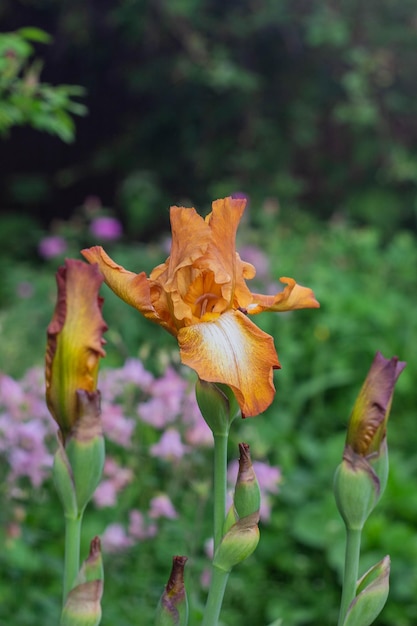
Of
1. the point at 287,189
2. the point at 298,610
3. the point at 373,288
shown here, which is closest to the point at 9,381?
the point at 298,610

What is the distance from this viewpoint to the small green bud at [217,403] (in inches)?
32.5

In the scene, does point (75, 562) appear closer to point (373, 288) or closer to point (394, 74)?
point (373, 288)

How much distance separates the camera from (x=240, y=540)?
0.82 metres

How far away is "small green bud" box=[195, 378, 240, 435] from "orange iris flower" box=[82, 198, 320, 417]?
0.05 meters

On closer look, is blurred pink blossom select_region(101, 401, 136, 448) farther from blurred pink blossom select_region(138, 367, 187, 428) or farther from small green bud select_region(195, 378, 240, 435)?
small green bud select_region(195, 378, 240, 435)

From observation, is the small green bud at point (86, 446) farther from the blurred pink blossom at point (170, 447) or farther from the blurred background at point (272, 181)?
the blurred background at point (272, 181)

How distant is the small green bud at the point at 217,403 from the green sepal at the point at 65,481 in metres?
0.15

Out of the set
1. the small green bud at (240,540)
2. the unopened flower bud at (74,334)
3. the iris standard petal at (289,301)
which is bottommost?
the small green bud at (240,540)

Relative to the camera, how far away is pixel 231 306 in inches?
Result: 34.8

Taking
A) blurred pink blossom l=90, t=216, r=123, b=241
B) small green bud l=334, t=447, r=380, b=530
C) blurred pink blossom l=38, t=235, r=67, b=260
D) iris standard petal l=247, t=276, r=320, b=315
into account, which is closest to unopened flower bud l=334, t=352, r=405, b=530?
small green bud l=334, t=447, r=380, b=530

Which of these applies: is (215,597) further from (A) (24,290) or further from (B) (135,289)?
(A) (24,290)

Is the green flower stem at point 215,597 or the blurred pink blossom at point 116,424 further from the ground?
the blurred pink blossom at point 116,424

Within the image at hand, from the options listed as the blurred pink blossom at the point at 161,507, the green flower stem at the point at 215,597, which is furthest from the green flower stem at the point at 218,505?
the blurred pink blossom at the point at 161,507

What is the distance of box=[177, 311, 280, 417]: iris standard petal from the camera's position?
769 millimetres
